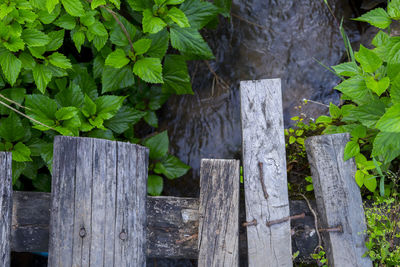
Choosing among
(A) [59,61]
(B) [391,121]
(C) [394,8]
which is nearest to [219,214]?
(B) [391,121]

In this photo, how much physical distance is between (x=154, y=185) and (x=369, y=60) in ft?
5.85

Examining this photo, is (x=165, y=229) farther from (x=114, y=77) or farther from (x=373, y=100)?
(x=373, y=100)

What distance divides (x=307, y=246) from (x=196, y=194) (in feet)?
4.48

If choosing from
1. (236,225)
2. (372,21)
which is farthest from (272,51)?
(236,225)

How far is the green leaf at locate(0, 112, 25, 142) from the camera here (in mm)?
2652

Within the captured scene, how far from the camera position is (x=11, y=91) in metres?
2.79

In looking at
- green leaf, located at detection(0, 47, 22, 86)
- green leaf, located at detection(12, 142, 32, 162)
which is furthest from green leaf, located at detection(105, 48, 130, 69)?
green leaf, located at detection(12, 142, 32, 162)

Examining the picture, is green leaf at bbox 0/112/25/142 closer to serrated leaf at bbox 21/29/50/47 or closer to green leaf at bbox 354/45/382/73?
serrated leaf at bbox 21/29/50/47

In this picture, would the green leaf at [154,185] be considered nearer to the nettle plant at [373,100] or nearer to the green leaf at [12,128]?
the green leaf at [12,128]

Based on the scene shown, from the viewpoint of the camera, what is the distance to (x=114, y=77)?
279 centimetres

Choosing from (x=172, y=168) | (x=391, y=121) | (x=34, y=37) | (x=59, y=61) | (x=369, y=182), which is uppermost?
(x=34, y=37)

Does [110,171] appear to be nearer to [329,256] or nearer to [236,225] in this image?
[236,225]

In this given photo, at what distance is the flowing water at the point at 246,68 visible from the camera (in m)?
3.48

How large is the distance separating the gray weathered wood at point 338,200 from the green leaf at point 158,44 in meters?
1.22
